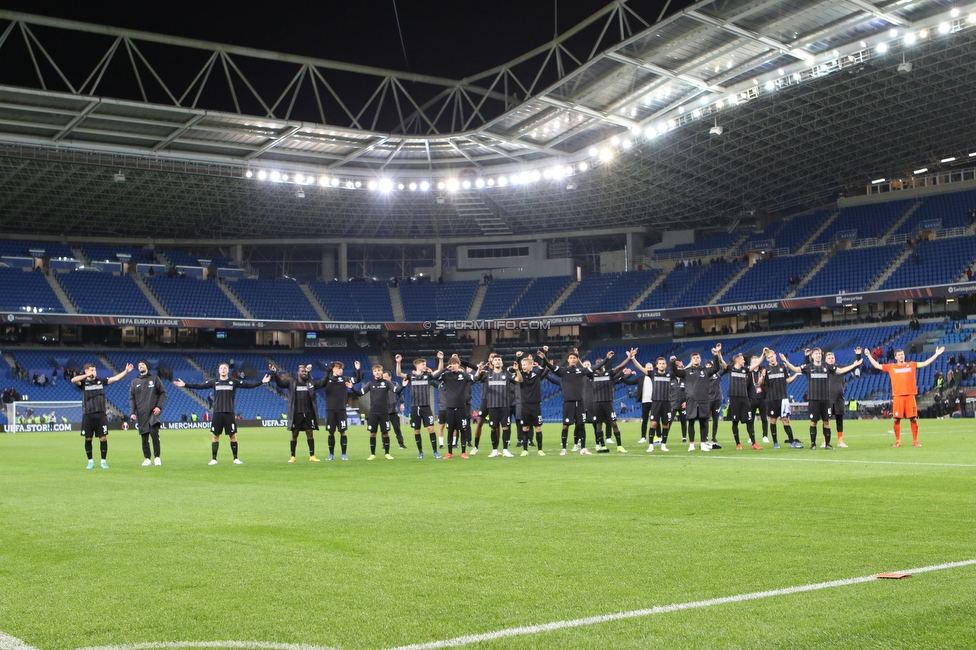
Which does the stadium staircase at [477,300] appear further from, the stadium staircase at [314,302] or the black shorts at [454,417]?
the black shorts at [454,417]

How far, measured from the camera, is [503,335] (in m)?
75.3

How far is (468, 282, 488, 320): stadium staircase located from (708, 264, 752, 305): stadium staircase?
56.5 ft

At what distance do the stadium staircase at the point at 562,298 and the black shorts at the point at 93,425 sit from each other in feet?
171

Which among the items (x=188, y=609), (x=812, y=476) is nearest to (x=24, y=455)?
(x=812, y=476)

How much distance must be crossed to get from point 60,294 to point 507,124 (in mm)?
33810

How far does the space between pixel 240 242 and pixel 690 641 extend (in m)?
70.9

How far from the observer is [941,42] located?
39938 mm

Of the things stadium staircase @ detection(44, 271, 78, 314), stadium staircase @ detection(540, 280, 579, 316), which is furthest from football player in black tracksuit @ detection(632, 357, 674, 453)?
stadium staircase @ detection(44, 271, 78, 314)

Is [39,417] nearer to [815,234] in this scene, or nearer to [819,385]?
[819,385]

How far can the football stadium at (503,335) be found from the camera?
6.42m

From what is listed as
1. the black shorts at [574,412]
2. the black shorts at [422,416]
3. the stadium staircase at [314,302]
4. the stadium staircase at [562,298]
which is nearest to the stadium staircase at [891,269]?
the stadium staircase at [562,298]

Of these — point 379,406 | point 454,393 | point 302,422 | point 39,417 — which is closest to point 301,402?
point 302,422

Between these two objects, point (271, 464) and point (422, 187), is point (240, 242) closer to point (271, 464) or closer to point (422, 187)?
point (422, 187)

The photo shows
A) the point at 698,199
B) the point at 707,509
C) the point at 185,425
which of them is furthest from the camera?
the point at 698,199
